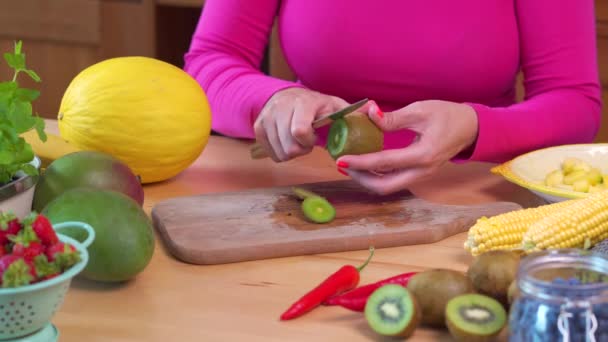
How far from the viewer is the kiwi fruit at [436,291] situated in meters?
0.81

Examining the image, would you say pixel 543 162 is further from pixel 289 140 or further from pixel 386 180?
pixel 289 140

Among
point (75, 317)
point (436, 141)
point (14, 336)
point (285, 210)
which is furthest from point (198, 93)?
point (14, 336)

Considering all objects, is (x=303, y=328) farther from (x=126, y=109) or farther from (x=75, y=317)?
(x=126, y=109)

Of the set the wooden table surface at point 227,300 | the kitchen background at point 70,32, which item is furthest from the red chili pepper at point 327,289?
the kitchen background at point 70,32

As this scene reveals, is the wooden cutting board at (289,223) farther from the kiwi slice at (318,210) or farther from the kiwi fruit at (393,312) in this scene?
the kiwi fruit at (393,312)

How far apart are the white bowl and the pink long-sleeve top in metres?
0.09

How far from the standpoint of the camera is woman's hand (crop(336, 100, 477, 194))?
1197 millimetres

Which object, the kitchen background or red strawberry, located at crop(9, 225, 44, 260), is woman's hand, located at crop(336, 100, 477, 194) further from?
the kitchen background

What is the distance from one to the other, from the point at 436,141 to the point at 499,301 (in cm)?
47

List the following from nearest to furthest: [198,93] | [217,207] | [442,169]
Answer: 1. [217,207]
2. [198,93]
3. [442,169]

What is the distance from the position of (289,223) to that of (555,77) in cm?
65

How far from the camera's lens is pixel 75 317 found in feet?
2.82

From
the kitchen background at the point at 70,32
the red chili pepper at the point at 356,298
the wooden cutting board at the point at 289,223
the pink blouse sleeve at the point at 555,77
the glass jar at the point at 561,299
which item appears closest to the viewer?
the glass jar at the point at 561,299

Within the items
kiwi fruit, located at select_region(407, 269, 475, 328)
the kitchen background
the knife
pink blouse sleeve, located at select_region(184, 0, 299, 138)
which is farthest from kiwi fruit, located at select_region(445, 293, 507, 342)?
the kitchen background
